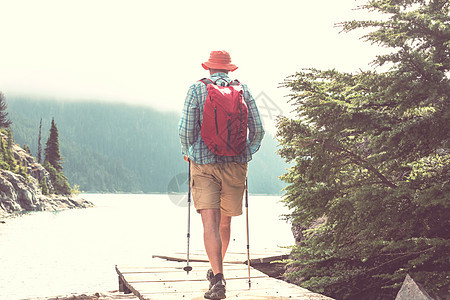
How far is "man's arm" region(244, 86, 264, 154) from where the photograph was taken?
211 inches

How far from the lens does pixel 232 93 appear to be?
498cm

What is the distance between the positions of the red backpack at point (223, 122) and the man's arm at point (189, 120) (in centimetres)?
15

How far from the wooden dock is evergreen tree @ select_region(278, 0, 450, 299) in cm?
38

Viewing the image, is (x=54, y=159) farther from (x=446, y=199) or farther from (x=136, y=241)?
(x=446, y=199)

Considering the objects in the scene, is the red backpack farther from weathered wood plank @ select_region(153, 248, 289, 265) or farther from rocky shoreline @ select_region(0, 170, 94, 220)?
rocky shoreline @ select_region(0, 170, 94, 220)

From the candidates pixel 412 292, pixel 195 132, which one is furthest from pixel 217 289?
pixel 412 292

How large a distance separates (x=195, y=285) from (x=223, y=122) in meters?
2.45

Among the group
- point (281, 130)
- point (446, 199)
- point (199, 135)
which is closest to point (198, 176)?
point (199, 135)

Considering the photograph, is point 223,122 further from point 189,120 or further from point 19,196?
point 19,196

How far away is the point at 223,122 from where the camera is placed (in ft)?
15.9

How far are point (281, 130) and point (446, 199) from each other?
6.69ft

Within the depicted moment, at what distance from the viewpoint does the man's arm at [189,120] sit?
497cm

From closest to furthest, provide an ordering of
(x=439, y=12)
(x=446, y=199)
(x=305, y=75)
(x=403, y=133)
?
(x=446, y=199)
(x=403, y=133)
(x=439, y=12)
(x=305, y=75)

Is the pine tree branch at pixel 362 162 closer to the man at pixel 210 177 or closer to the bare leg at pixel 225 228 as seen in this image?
the man at pixel 210 177
